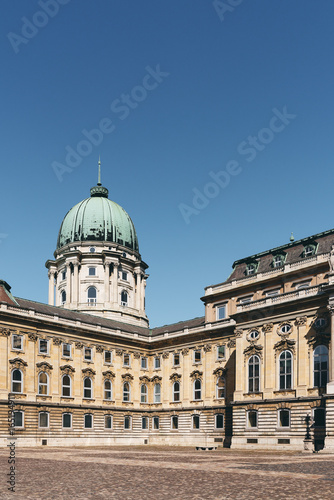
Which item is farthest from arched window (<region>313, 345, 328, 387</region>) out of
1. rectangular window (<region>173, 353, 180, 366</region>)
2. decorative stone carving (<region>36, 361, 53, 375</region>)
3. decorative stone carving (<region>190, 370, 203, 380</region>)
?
decorative stone carving (<region>36, 361, 53, 375</region>)

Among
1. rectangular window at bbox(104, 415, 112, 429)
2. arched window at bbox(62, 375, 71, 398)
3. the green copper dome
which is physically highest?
the green copper dome

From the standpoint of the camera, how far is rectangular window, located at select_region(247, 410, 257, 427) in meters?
60.4

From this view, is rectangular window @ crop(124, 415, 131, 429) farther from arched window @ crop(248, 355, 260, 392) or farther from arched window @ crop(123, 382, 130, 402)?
arched window @ crop(248, 355, 260, 392)

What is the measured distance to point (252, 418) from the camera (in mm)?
60594

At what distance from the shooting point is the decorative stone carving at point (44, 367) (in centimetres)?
7112

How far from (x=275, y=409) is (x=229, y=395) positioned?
48.6 ft

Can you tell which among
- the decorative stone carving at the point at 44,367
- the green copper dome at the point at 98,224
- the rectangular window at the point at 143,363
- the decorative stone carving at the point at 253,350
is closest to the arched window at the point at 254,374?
the decorative stone carving at the point at 253,350

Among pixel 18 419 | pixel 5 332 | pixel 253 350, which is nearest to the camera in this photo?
pixel 253 350

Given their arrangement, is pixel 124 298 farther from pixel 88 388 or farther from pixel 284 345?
pixel 284 345

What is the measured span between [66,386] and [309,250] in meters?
34.5

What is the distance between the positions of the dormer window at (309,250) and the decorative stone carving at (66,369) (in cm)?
3232

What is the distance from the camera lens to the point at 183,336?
80375 millimetres

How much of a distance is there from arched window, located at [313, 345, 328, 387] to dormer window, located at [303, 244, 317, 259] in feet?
52.6

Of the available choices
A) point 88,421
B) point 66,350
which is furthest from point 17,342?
point 88,421
